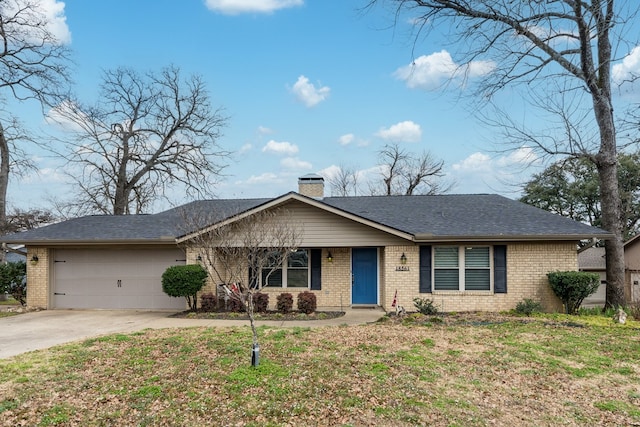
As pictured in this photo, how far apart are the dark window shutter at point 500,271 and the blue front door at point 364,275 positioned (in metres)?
3.52

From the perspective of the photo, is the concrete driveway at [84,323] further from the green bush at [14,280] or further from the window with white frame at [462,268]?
the window with white frame at [462,268]

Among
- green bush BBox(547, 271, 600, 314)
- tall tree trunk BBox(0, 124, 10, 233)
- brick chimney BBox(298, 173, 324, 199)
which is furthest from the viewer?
tall tree trunk BBox(0, 124, 10, 233)

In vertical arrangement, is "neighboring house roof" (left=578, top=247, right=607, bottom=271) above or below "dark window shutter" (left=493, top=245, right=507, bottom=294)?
below

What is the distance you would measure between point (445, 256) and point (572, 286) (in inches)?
130

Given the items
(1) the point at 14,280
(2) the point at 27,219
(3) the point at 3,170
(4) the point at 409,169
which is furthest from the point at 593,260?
(2) the point at 27,219

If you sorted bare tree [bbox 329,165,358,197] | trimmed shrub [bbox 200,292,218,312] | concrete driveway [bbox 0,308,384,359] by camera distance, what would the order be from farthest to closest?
bare tree [bbox 329,165,358,197] < trimmed shrub [bbox 200,292,218,312] < concrete driveway [bbox 0,308,384,359]

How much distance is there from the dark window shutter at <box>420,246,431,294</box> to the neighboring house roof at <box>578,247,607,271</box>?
60.1 ft

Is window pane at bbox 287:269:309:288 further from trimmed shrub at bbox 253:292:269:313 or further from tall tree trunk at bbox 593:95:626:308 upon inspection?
tall tree trunk at bbox 593:95:626:308

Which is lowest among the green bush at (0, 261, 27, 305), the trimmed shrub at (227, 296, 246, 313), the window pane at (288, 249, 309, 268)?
the trimmed shrub at (227, 296, 246, 313)

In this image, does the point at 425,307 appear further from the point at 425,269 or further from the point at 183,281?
the point at 183,281

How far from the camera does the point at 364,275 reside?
13617 mm

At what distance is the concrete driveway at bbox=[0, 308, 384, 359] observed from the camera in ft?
28.3

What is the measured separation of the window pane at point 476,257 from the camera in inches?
486

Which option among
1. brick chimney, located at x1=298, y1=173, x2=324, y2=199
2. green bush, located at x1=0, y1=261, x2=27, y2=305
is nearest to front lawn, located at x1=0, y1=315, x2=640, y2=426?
green bush, located at x1=0, y1=261, x2=27, y2=305
